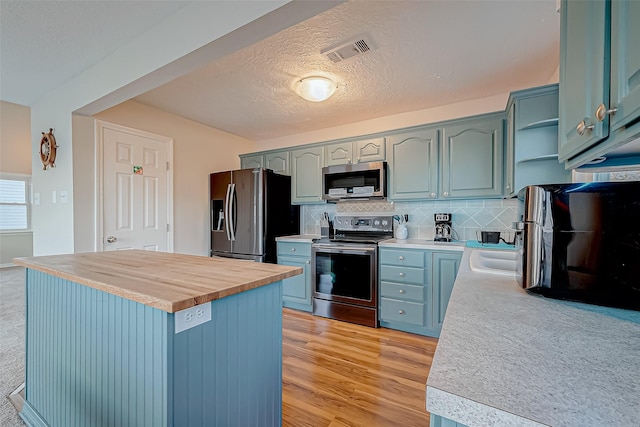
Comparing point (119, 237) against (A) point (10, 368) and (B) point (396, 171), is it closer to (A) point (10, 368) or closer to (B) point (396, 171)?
(A) point (10, 368)

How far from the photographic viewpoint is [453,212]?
3057mm

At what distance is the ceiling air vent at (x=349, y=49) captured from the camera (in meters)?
1.98

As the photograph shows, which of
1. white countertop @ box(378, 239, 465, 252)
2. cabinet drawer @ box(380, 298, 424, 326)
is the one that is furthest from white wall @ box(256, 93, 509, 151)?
cabinet drawer @ box(380, 298, 424, 326)

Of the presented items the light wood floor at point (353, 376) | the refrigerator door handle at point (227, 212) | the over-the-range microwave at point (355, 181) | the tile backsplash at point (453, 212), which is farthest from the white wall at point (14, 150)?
the light wood floor at point (353, 376)

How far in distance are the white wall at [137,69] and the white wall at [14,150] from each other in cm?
240

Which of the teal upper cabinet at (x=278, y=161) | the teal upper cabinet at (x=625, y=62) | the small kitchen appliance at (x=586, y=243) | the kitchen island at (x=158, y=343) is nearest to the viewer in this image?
the teal upper cabinet at (x=625, y=62)

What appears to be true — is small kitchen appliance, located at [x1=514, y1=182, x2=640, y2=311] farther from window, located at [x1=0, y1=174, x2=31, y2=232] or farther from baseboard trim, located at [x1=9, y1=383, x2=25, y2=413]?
window, located at [x1=0, y1=174, x2=31, y2=232]

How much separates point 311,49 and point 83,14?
1494 mm

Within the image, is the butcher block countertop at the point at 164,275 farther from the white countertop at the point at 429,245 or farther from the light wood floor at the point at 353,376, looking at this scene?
the white countertop at the point at 429,245

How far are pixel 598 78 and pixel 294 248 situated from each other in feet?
9.85

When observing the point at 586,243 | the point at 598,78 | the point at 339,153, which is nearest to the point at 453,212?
the point at 339,153

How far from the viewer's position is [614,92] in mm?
611

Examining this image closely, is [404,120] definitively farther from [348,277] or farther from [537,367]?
[537,367]

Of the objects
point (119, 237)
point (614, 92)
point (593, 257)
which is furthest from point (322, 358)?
point (119, 237)
